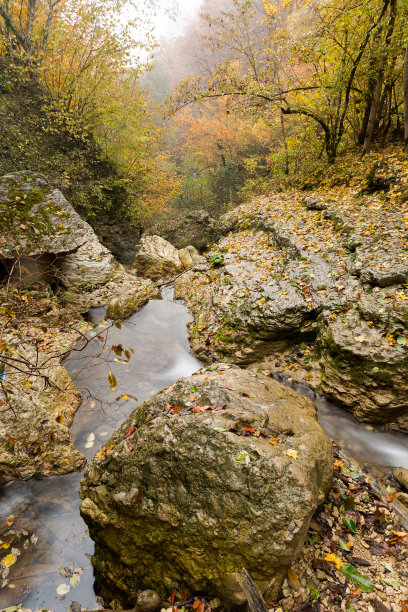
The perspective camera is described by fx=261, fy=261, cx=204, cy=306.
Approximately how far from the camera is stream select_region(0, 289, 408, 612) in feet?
9.03

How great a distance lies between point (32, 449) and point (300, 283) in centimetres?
570

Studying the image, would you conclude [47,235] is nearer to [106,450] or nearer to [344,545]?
[106,450]

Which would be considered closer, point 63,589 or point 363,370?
point 63,589

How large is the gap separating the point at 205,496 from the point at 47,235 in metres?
7.78

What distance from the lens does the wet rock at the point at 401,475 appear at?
128 inches

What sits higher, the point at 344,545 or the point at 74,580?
the point at 344,545

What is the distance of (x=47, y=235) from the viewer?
295 inches

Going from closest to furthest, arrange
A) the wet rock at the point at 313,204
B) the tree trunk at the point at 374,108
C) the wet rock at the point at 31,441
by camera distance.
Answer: the wet rock at the point at 31,441 → the tree trunk at the point at 374,108 → the wet rock at the point at 313,204

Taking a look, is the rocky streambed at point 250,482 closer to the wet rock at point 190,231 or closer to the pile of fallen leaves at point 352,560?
the pile of fallen leaves at point 352,560

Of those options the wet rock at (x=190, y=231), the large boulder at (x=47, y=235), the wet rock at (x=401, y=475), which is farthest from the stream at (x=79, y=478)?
the wet rock at (x=190, y=231)

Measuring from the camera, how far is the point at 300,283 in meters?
5.84

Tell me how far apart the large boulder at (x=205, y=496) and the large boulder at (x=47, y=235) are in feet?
17.2

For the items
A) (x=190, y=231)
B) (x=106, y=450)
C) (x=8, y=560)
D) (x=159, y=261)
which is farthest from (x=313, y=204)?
(x=8, y=560)

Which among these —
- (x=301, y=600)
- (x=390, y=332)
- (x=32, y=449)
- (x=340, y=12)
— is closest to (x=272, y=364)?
(x=390, y=332)
